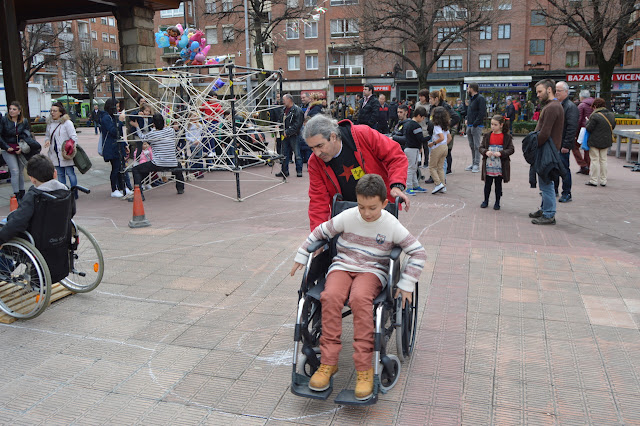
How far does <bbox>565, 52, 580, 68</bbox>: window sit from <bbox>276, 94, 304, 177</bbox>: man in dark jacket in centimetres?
4155

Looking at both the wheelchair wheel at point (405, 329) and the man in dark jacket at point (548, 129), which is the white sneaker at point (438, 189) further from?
the wheelchair wheel at point (405, 329)

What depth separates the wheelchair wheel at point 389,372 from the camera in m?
3.31

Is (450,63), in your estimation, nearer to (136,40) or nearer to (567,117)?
(136,40)

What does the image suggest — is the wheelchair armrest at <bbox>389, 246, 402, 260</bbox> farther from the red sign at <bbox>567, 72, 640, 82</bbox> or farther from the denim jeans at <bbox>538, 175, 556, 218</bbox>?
the red sign at <bbox>567, 72, 640, 82</bbox>

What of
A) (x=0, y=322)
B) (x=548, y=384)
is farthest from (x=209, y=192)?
(x=548, y=384)

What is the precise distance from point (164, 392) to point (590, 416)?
2577 mm

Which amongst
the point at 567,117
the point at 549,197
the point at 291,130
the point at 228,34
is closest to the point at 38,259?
the point at 549,197

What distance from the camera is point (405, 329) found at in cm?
373

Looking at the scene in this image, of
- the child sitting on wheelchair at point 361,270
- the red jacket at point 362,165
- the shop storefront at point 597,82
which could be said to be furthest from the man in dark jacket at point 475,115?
the shop storefront at point 597,82

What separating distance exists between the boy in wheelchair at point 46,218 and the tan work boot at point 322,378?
2.71 meters

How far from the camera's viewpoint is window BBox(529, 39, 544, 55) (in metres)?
46.2

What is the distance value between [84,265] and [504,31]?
47503 millimetres

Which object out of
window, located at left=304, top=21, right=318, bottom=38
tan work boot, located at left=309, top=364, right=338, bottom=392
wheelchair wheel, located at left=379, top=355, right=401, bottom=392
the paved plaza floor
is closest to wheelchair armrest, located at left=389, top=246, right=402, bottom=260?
wheelchair wheel, located at left=379, top=355, right=401, bottom=392

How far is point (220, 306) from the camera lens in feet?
16.1
